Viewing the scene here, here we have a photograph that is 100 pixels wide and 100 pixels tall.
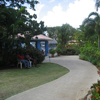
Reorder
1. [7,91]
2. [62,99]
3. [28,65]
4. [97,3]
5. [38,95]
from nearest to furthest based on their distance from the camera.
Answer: [62,99] → [38,95] → [7,91] → [97,3] → [28,65]

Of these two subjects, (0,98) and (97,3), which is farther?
(97,3)

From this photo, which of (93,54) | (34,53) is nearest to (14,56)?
(34,53)

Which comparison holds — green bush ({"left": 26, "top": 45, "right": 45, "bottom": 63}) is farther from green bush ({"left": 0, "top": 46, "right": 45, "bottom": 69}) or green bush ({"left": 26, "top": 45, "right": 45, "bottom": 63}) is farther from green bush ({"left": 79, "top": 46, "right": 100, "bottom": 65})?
green bush ({"left": 79, "top": 46, "right": 100, "bottom": 65})

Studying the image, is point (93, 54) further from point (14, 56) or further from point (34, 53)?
point (14, 56)

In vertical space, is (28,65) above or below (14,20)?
below

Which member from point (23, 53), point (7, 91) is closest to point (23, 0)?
point (23, 53)

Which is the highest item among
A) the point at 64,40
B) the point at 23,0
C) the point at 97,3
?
the point at 23,0

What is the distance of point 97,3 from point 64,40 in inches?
626

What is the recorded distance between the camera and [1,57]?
1015 cm

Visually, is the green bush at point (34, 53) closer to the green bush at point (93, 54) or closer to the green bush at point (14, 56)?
the green bush at point (14, 56)

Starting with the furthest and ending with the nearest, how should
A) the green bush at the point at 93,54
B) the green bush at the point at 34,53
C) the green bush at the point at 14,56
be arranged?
the green bush at the point at 34,53 < the green bush at the point at 93,54 < the green bush at the point at 14,56

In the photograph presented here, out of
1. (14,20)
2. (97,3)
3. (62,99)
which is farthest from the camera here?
(14,20)

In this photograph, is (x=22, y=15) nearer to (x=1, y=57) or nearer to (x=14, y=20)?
(x=14, y=20)

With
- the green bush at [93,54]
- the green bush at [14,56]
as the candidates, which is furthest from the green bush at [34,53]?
the green bush at [93,54]
